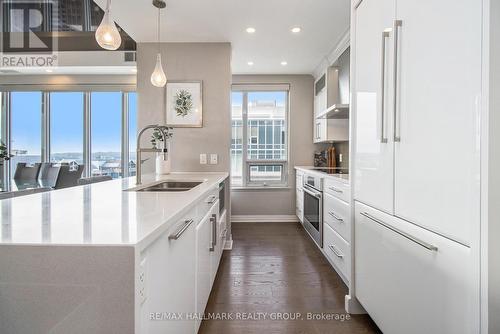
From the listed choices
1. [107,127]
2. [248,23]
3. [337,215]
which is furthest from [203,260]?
[107,127]

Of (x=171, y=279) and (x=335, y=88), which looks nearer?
(x=171, y=279)

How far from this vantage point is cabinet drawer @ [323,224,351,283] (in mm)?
2121

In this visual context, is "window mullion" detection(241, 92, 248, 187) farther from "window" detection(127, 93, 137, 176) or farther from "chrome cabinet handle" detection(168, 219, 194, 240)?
"chrome cabinet handle" detection(168, 219, 194, 240)

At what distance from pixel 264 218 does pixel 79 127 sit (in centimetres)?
425

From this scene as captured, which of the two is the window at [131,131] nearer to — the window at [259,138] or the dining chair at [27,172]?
the dining chair at [27,172]

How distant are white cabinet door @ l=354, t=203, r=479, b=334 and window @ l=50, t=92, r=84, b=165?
5.76 m

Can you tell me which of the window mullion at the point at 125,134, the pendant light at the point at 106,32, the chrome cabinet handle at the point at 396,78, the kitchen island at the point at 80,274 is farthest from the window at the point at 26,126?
the chrome cabinet handle at the point at 396,78

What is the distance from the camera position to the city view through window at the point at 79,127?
18.1ft

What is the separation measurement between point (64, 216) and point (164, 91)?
8.85 feet

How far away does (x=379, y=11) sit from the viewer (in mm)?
1540

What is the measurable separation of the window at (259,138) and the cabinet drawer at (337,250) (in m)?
2.08

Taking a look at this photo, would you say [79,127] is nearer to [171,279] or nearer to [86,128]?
[86,128]

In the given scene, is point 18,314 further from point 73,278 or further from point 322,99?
point 322,99

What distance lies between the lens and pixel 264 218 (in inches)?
183
